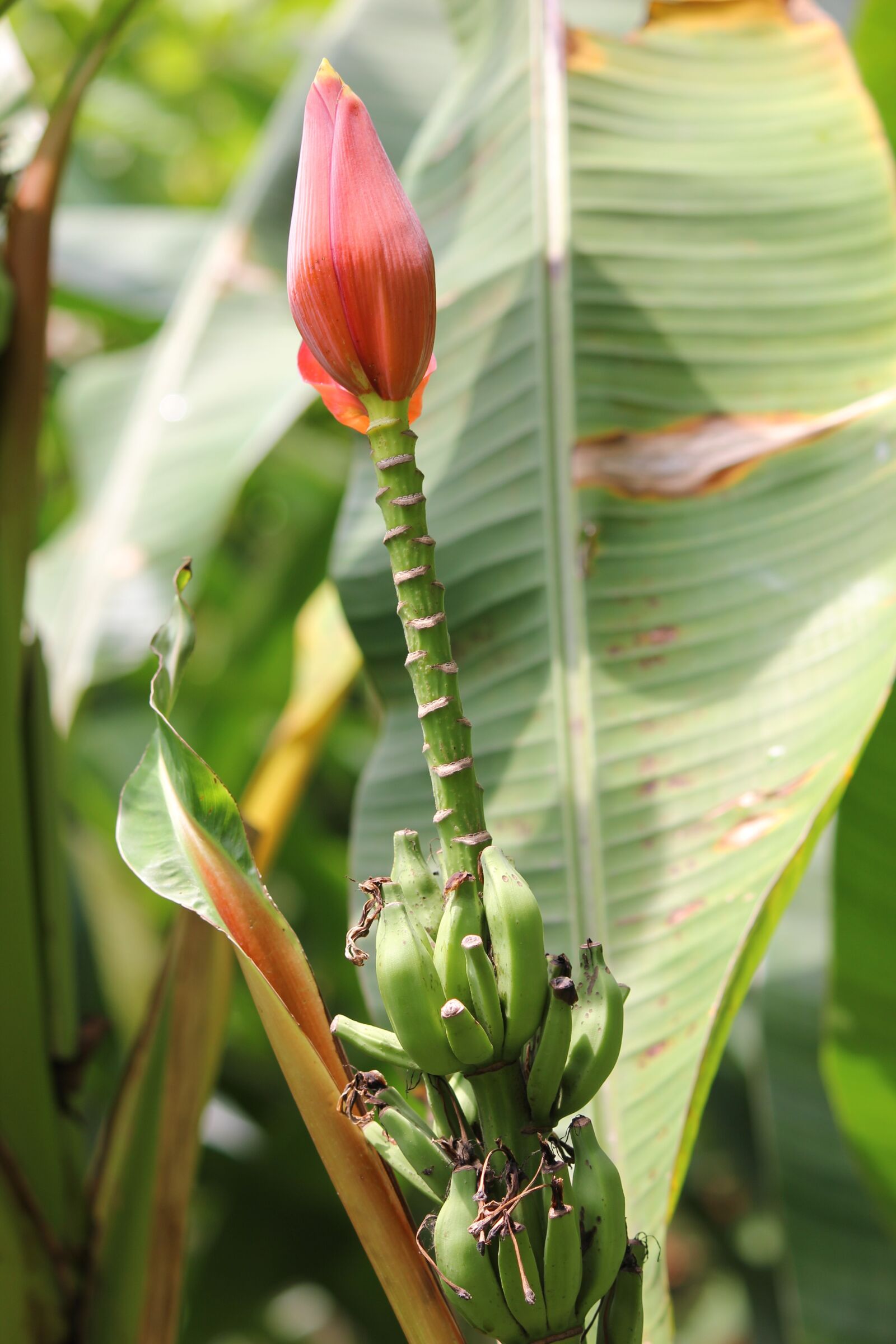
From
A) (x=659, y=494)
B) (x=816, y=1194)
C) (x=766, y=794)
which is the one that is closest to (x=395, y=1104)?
(x=766, y=794)

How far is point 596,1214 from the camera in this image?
348 mm

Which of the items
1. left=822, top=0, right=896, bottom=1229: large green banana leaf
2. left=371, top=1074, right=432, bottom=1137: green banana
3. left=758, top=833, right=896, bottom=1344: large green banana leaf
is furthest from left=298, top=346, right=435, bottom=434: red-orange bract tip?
left=758, top=833, right=896, bottom=1344: large green banana leaf

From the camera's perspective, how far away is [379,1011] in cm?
58

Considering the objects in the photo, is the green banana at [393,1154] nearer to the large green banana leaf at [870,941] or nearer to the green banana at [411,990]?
the green banana at [411,990]

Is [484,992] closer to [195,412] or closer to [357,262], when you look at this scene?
[357,262]

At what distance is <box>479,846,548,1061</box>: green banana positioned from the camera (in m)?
0.33

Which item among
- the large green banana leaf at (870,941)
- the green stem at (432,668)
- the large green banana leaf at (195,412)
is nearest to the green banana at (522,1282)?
the green stem at (432,668)

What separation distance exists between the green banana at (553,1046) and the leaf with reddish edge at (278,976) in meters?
0.07

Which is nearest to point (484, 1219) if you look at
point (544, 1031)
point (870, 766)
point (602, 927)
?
point (544, 1031)

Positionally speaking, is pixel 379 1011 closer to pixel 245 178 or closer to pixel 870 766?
pixel 870 766

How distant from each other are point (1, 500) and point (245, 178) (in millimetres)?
650

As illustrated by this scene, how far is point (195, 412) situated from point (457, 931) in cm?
82

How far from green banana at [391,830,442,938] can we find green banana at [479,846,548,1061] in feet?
0.07

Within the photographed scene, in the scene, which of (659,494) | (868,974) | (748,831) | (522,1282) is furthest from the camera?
(868,974)
